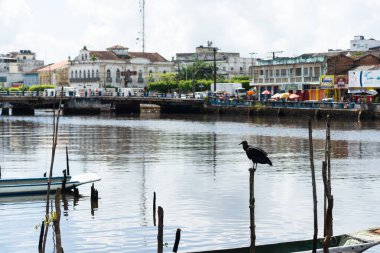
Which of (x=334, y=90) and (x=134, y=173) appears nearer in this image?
(x=134, y=173)

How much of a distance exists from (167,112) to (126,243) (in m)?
126

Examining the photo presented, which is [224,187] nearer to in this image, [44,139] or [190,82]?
[44,139]

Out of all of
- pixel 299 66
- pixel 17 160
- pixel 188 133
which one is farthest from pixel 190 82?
pixel 17 160

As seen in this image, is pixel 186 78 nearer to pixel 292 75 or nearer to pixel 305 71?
pixel 292 75

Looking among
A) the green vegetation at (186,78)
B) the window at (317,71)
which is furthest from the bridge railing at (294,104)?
the green vegetation at (186,78)

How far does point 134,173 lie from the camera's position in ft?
173

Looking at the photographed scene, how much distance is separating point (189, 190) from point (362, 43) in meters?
134

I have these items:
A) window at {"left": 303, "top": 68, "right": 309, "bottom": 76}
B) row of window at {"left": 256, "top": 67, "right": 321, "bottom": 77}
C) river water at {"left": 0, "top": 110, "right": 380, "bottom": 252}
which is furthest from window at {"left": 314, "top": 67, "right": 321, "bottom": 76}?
river water at {"left": 0, "top": 110, "right": 380, "bottom": 252}

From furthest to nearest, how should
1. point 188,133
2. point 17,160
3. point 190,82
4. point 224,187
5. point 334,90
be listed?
point 190,82 → point 334,90 → point 188,133 → point 17,160 → point 224,187

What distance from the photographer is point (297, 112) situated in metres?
121

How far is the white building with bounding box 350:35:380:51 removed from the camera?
566ft

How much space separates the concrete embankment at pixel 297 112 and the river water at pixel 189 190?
824 inches

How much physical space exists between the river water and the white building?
88948 mm

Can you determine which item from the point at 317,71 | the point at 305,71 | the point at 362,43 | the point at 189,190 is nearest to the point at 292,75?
the point at 305,71
